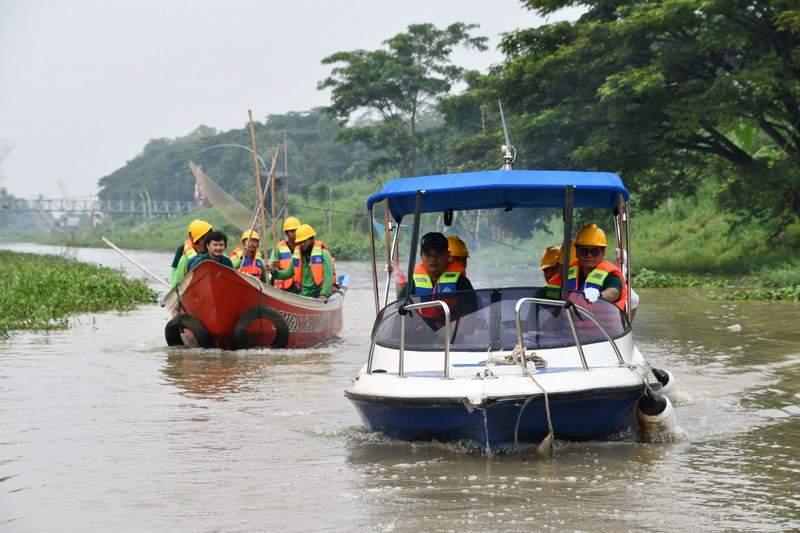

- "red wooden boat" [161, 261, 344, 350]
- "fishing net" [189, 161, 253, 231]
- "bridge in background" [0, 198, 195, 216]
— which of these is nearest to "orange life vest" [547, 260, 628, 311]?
"red wooden boat" [161, 261, 344, 350]

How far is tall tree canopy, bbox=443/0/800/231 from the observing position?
76.4 feet

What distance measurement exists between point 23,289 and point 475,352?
1410cm

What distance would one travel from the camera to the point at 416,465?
301 inches

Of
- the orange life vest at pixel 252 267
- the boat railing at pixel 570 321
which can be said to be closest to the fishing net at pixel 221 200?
the orange life vest at pixel 252 267

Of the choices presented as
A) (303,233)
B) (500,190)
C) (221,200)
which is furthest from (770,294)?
(500,190)

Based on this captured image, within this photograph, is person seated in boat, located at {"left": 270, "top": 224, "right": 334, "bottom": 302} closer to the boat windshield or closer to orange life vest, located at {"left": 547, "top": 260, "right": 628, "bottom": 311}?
orange life vest, located at {"left": 547, "top": 260, "right": 628, "bottom": 311}

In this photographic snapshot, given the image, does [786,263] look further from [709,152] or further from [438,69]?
[438,69]

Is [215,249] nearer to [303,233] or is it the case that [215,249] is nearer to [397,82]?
[303,233]

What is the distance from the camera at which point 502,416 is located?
290 inches

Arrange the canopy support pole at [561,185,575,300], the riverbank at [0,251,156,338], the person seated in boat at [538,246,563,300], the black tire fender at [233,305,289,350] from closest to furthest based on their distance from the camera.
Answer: the canopy support pole at [561,185,575,300] < the person seated in boat at [538,246,563,300] < the black tire fender at [233,305,289,350] < the riverbank at [0,251,156,338]

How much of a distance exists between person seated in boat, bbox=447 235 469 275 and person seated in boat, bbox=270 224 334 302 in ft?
20.7

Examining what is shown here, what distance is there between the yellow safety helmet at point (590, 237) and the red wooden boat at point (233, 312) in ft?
19.3

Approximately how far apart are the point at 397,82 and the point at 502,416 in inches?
1666

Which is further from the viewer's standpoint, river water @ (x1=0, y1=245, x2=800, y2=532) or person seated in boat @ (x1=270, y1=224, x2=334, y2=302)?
person seated in boat @ (x1=270, y1=224, x2=334, y2=302)
